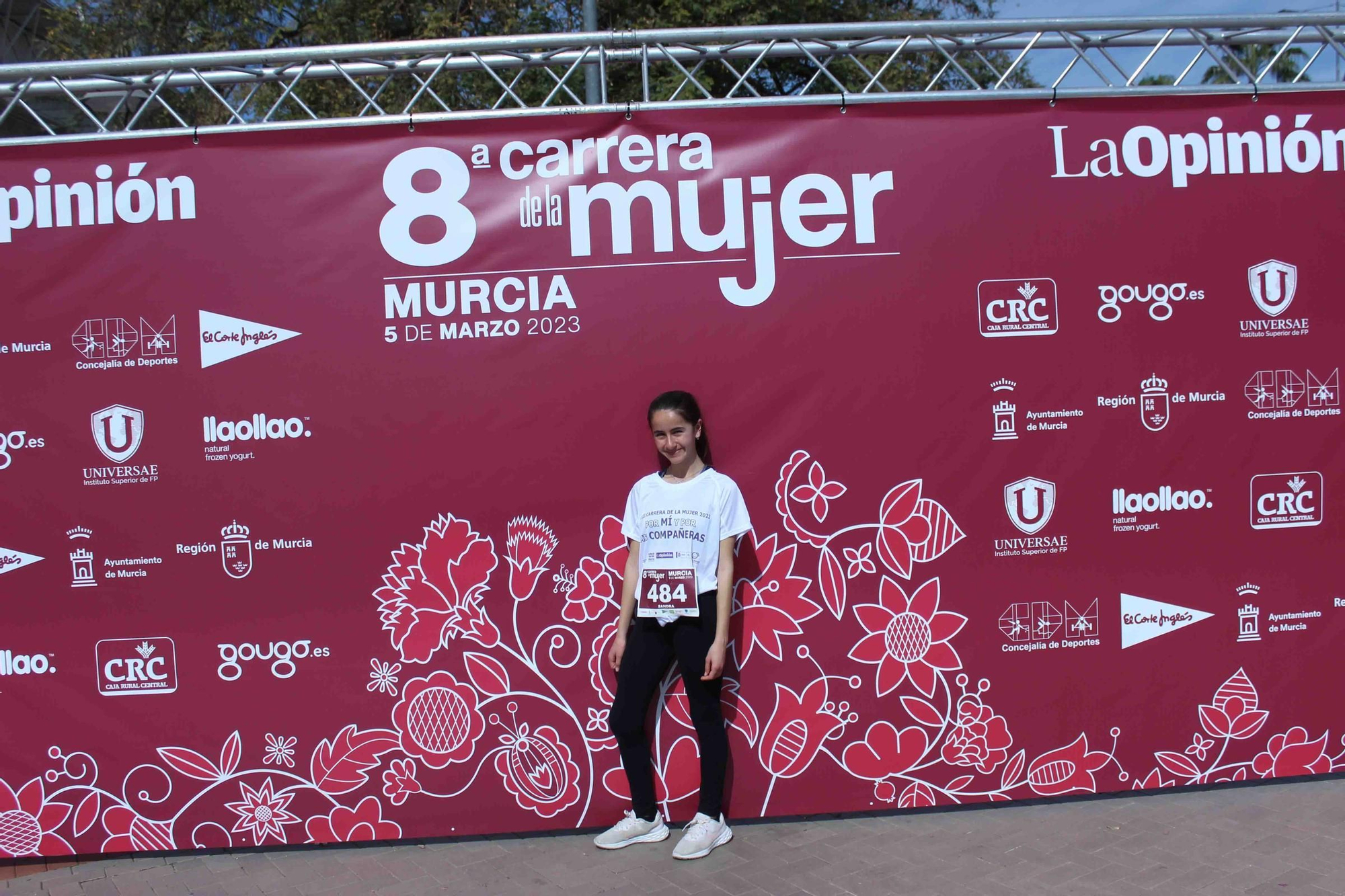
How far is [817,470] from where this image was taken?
12.8ft

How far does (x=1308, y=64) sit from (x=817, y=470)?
8.64ft

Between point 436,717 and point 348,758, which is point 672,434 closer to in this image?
point 436,717

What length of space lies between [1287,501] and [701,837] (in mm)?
2801

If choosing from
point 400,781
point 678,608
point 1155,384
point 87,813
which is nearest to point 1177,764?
point 1155,384

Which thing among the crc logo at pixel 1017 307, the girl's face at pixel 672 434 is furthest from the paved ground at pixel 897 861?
the crc logo at pixel 1017 307

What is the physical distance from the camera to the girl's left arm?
11.9 feet

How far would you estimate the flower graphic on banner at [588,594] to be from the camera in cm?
388

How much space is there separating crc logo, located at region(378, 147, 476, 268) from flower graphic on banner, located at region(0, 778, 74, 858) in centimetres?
260

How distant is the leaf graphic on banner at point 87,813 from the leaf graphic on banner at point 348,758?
2.86ft

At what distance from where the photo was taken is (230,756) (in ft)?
12.7

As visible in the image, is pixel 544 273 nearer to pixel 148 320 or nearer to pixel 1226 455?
pixel 148 320

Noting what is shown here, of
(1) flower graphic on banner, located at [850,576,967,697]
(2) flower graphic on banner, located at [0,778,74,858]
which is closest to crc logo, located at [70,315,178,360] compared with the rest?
(2) flower graphic on banner, located at [0,778,74,858]

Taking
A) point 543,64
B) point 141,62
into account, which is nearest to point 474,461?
point 543,64

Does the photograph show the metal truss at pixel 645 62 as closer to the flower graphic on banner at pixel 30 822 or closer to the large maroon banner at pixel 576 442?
the large maroon banner at pixel 576 442
